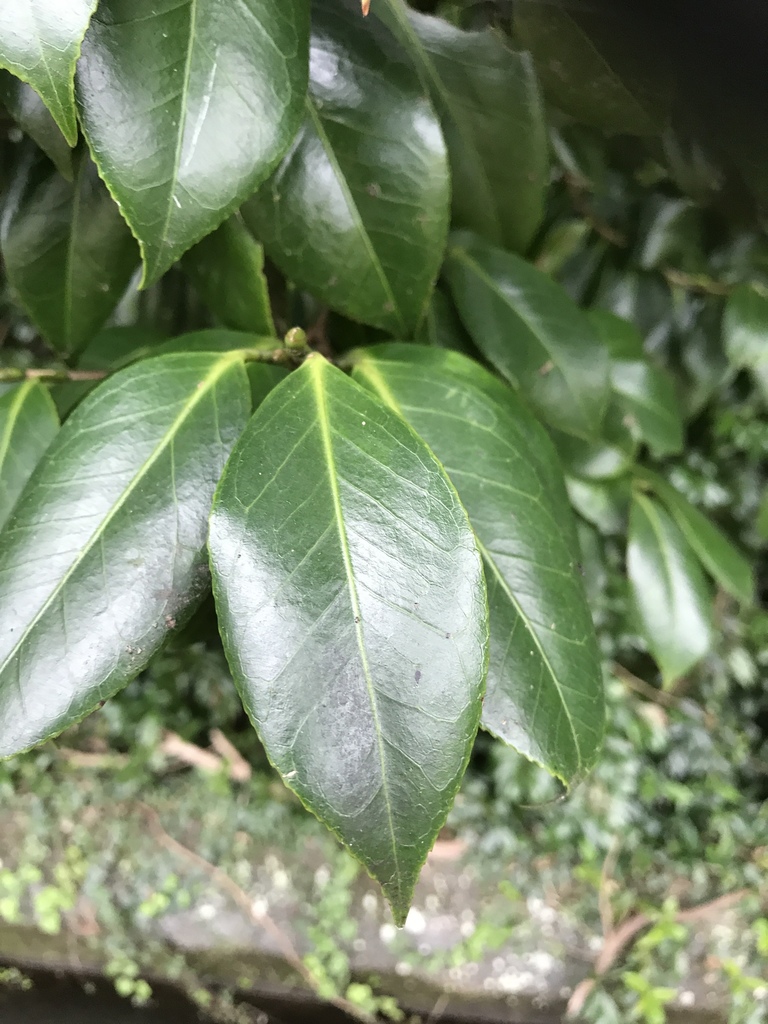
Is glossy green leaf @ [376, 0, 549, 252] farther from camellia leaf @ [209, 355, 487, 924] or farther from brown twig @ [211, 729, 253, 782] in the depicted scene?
brown twig @ [211, 729, 253, 782]

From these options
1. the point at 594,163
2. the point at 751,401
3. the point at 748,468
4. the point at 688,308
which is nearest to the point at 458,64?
the point at 594,163

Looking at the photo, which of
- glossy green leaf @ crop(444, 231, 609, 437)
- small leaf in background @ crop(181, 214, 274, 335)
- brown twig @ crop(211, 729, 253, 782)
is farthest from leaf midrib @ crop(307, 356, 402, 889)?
brown twig @ crop(211, 729, 253, 782)

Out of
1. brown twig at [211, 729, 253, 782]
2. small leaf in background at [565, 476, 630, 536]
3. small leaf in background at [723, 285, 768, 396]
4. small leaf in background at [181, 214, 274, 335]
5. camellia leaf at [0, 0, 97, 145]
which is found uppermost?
camellia leaf at [0, 0, 97, 145]

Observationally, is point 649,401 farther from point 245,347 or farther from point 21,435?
point 21,435

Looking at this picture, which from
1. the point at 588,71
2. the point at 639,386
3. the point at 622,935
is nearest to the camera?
the point at 588,71

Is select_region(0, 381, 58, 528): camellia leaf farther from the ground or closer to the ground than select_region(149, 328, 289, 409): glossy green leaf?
closer to the ground

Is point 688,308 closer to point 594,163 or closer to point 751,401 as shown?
point 594,163

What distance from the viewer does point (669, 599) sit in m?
0.73

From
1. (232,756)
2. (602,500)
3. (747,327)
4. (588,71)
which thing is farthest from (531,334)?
(232,756)

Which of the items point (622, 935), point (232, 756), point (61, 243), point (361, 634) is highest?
point (61, 243)

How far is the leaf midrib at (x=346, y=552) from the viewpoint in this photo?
0.85ft

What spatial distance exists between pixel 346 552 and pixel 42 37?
220 mm

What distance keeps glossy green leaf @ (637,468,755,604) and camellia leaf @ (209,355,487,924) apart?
22.9 inches

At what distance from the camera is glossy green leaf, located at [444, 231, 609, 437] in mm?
536
